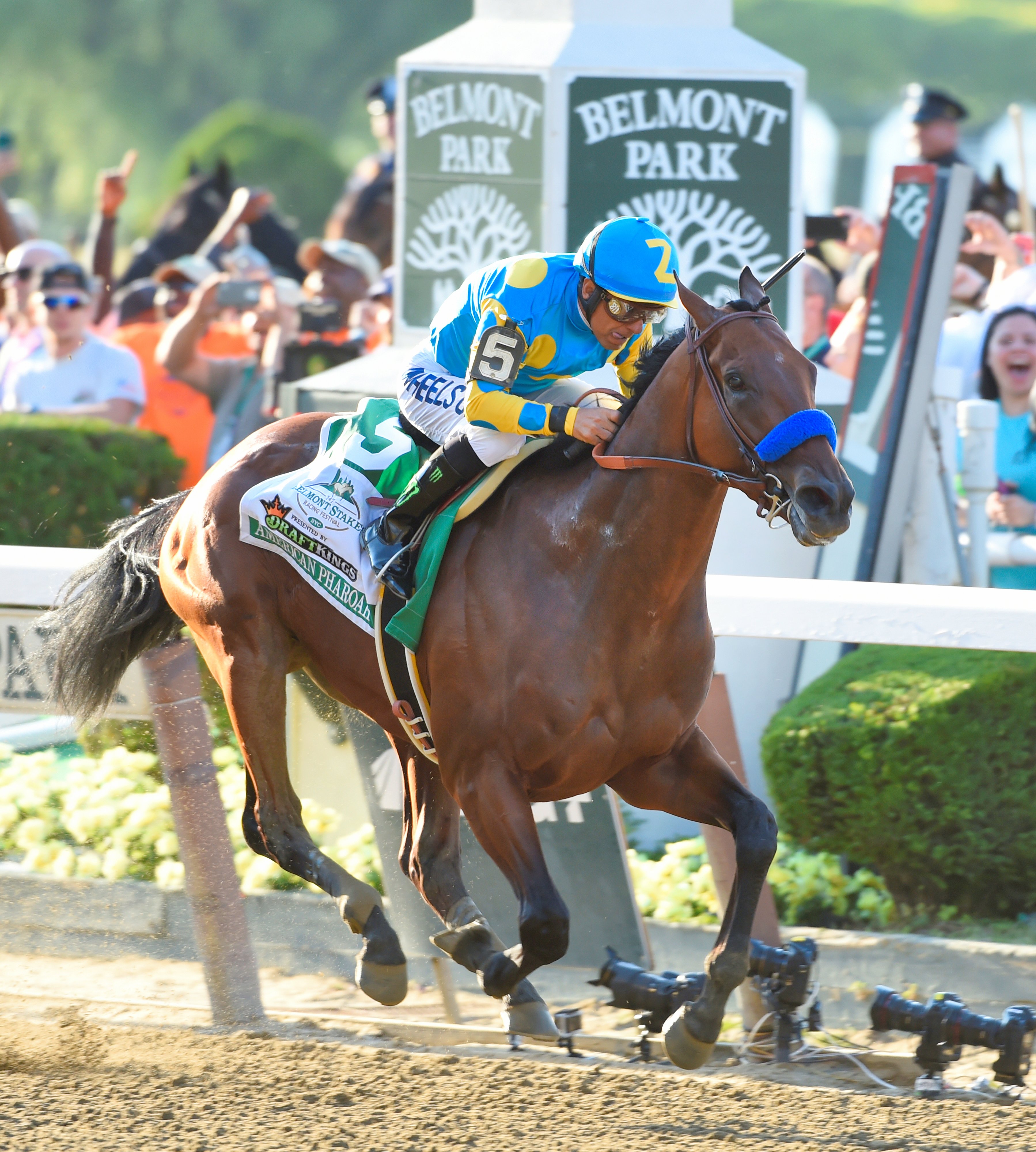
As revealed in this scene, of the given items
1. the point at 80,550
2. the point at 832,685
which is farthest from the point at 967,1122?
the point at 80,550

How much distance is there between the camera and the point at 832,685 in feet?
16.5

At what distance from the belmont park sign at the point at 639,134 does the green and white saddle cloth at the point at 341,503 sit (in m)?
2.70

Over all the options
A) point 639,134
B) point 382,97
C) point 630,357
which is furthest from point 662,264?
point 382,97

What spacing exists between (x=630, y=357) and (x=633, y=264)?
31 cm

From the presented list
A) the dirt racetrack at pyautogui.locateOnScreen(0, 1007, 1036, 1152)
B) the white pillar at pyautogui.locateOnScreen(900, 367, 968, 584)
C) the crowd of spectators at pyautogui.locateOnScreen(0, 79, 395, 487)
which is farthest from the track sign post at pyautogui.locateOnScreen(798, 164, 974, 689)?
the dirt racetrack at pyautogui.locateOnScreen(0, 1007, 1036, 1152)

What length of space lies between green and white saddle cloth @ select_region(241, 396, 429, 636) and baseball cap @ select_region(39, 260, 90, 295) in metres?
4.45

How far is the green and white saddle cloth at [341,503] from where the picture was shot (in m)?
4.03

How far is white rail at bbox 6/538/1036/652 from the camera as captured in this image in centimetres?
412

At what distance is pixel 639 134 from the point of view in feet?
21.7

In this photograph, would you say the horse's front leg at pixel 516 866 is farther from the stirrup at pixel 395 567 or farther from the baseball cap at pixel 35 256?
the baseball cap at pixel 35 256

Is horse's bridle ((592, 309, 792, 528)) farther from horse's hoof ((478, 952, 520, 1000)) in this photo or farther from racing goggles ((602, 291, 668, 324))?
horse's hoof ((478, 952, 520, 1000))

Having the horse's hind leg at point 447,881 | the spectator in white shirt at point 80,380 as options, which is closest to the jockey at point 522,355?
the horse's hind leg at point 447,881

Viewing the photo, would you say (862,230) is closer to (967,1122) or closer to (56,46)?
(967,1122)

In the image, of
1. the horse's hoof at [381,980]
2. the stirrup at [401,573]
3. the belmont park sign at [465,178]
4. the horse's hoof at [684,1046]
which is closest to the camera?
the horse's hoof at [684,1046]
